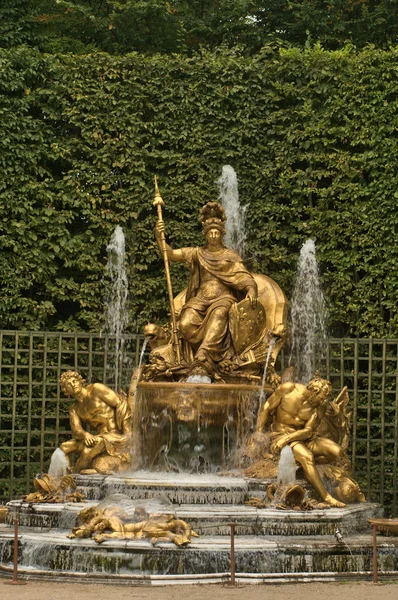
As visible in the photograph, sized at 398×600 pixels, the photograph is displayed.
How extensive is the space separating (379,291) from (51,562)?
25.8ft

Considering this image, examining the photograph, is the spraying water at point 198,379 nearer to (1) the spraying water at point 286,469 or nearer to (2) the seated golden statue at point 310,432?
(2) the seated golden statue at point 310,432

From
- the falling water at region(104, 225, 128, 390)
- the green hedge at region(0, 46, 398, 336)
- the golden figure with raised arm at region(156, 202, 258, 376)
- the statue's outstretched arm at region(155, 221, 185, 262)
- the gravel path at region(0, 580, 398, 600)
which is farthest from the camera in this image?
the falling water at region(104, 225, 128, 390)

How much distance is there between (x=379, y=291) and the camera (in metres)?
19.6

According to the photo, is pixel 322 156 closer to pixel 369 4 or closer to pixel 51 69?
pixel 51 69

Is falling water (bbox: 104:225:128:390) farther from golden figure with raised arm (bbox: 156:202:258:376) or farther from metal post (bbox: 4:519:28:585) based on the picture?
metal post (bbox: 4:519:28:585)

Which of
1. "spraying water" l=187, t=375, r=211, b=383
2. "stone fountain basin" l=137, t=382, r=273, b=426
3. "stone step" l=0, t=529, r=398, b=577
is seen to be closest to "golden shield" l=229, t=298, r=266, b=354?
"spraying water" l=187, t=375, r=211, b=383

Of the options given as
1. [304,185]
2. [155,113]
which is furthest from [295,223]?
[155,113]

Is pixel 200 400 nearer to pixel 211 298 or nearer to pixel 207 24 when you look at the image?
pixel 211 298

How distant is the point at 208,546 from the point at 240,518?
117 cm

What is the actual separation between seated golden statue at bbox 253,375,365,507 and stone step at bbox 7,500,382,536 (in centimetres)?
76

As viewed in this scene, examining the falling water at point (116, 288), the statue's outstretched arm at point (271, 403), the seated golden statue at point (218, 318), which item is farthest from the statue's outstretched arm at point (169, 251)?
the statue's outstretched arm at point (271, 403)

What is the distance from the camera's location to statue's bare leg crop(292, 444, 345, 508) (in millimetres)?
15359

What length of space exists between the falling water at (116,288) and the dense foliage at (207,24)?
16.3 ft

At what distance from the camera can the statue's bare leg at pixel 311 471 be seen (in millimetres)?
15359
